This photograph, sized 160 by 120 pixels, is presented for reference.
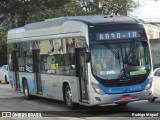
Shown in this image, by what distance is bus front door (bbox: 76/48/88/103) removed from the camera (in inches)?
566

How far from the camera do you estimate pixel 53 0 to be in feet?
70.3

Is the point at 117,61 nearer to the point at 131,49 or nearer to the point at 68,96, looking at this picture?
the point at 131,49

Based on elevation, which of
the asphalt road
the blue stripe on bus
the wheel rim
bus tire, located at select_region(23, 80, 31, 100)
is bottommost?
bus tire, located at select_region(23, 80, 31, 100)

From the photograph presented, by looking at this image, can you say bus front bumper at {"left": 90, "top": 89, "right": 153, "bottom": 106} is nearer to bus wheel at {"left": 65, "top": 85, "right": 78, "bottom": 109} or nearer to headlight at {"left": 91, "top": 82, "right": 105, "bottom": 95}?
headlight at {"left": 91, "top": 82, "right": 105, "bottom": 95}

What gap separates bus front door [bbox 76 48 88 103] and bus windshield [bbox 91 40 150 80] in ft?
1.57

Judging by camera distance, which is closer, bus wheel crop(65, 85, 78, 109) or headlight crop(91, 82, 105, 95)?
headlight crop(91, 82, 105, 95)

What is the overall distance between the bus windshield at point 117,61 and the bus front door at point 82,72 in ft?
1.57

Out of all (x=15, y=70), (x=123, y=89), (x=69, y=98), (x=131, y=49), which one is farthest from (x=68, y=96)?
(x=15, y=70)

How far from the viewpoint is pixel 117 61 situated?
46.5 ft

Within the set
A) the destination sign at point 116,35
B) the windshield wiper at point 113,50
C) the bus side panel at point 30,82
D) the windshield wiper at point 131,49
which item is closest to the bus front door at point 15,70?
the bus side panel at point 30,82

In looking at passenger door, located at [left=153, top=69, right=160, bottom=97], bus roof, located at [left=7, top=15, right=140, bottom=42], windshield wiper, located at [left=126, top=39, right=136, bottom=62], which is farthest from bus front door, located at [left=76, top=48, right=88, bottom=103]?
passenger door, located at [left=153, top=69, right=160, bottom=97]

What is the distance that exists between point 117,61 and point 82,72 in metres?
1.21

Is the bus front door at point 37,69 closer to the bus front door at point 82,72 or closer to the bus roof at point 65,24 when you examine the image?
the bus roof at point 65,24

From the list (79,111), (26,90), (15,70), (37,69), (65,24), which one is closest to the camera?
(79,111)
